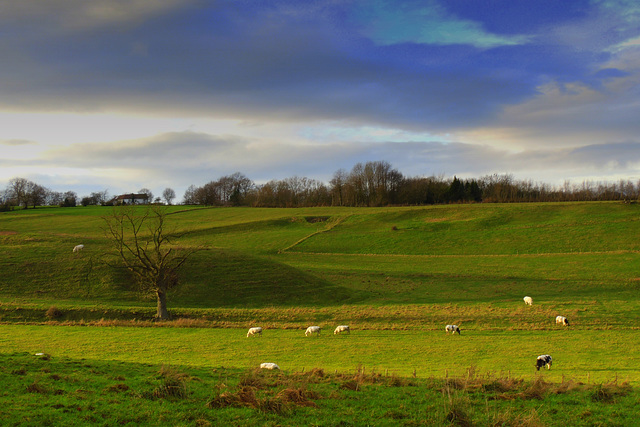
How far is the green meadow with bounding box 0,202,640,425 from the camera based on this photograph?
10.7m

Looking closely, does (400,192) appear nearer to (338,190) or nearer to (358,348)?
(338,190)

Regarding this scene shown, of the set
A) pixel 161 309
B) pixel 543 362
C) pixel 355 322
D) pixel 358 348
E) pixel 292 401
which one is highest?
pixel 292 401

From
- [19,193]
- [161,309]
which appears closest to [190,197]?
[19,193]

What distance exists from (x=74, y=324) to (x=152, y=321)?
16.6 ft

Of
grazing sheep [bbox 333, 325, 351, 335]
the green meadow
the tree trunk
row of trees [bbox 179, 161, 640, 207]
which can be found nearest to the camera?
the green meadow

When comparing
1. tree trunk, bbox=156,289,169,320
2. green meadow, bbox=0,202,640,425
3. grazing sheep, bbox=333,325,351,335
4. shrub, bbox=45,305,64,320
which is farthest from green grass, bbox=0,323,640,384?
tree trunk, bbox=156,289,169,320

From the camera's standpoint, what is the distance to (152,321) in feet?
104

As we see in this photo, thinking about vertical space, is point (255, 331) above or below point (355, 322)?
above

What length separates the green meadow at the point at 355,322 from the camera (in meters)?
10.7

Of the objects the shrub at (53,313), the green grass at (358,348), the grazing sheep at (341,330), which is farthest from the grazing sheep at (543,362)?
the shrub at (53,313)

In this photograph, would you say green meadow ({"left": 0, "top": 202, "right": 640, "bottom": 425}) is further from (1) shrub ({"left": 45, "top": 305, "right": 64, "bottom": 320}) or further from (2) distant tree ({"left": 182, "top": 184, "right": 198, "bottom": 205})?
(2) distant tree ({"left": 182, "top": 184, "right": 198, "bottom": 205})

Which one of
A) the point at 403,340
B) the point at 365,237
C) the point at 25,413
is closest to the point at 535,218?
the point at 365,237

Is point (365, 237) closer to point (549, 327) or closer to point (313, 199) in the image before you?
point (549, 327)

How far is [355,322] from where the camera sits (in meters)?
31.4
